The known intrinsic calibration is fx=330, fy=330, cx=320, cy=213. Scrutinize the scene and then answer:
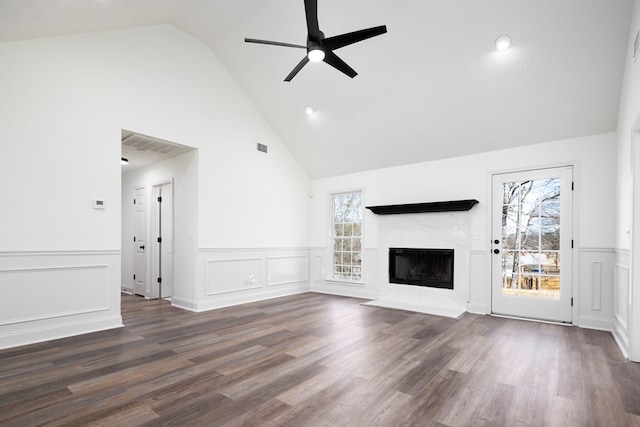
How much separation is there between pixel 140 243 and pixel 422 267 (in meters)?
5.43

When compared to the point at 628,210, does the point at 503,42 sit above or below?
above

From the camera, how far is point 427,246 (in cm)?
554

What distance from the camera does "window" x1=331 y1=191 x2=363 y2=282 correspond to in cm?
654

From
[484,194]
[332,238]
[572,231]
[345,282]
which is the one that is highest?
[484,194]

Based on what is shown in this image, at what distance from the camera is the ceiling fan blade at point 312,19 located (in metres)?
2.62

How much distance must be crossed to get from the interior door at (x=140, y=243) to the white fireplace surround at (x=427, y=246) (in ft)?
14.3

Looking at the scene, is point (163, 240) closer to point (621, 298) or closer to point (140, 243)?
point (140, 243)

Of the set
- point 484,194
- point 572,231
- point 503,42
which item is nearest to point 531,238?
point 572,231

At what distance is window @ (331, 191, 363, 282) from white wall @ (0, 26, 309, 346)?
2.12 m

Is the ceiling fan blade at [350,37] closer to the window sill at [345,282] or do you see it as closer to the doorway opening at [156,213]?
the doorway opening at [156,213]

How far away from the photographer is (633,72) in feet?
10.2

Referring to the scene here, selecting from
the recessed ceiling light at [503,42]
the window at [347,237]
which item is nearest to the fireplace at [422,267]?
the window at [347,237]

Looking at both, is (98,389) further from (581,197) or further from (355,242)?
(581,197)

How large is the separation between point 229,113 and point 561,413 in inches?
216
